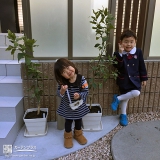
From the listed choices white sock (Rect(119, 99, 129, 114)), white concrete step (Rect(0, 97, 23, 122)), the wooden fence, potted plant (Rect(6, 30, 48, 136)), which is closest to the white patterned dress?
potted plant (Rect(6, 30, 48, 136))

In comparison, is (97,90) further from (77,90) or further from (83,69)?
(77,90)

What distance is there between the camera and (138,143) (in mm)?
2012

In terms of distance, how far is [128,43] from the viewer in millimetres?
2127

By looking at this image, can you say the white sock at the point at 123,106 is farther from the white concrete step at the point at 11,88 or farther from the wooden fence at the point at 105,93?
the white concrete step at the point at 11,88

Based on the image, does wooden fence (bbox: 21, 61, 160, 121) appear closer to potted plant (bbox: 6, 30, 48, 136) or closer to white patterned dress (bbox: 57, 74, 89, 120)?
potted plant (bbox: 6, 30, 48, 136)

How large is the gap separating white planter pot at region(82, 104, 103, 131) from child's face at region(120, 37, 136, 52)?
3.21ft

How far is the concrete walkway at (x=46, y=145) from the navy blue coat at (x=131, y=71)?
662 mm

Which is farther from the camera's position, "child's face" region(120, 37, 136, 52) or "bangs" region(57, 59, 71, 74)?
"child's face" region(120, 37, 136, 52)

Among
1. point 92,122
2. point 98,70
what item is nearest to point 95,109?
point 92,122

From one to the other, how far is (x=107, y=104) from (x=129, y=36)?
3.61 ft

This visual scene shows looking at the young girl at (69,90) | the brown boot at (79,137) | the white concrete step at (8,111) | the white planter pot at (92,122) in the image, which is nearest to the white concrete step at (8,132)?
the white concrete step at (8,111)

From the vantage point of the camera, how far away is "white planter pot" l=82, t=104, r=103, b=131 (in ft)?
7.28

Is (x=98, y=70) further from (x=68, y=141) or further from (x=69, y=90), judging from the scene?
(x=68, y=141)

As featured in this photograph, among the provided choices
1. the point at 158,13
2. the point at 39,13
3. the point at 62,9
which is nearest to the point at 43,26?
the point at 39,13
